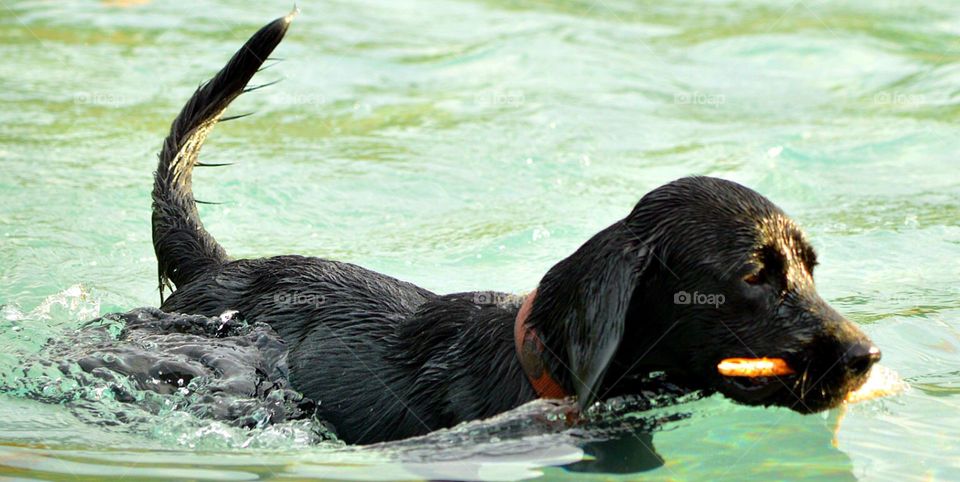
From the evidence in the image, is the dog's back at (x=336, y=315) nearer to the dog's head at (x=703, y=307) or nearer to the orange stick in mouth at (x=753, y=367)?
the dog's head at (x=703, y=307)

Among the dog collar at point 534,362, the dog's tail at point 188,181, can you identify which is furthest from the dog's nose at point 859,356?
the dog's tail at point 188,181

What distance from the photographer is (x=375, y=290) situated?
494 centimetres

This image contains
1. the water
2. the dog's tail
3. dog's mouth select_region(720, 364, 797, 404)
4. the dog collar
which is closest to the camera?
dog's mouth select_region(720, 364, 797, 404)

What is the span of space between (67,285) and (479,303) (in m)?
2.95

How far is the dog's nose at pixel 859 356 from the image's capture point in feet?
12.2

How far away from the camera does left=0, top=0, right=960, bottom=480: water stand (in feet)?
14.1

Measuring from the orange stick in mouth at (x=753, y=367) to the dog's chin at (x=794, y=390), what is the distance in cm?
2

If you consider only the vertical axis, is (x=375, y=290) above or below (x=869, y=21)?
below

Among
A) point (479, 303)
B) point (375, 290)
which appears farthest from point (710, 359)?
point (375, 290)

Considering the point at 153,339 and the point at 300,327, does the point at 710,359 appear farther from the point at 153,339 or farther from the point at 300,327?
the point at 153,339

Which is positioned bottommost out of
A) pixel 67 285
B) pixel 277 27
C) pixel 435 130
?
pixel 67 285

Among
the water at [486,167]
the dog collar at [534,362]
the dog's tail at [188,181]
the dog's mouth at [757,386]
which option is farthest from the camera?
the dog's tail at [188,181]

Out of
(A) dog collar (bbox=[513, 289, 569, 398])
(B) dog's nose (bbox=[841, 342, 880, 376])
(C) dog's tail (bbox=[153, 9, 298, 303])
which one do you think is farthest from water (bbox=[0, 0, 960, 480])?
(C) dog's tail (bbox=[153, 9, 298, 303])

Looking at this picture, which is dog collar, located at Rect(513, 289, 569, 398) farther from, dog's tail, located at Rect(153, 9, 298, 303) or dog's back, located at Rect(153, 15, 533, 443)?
dog's tail, located at Rect(153, 9, 298, 303)
